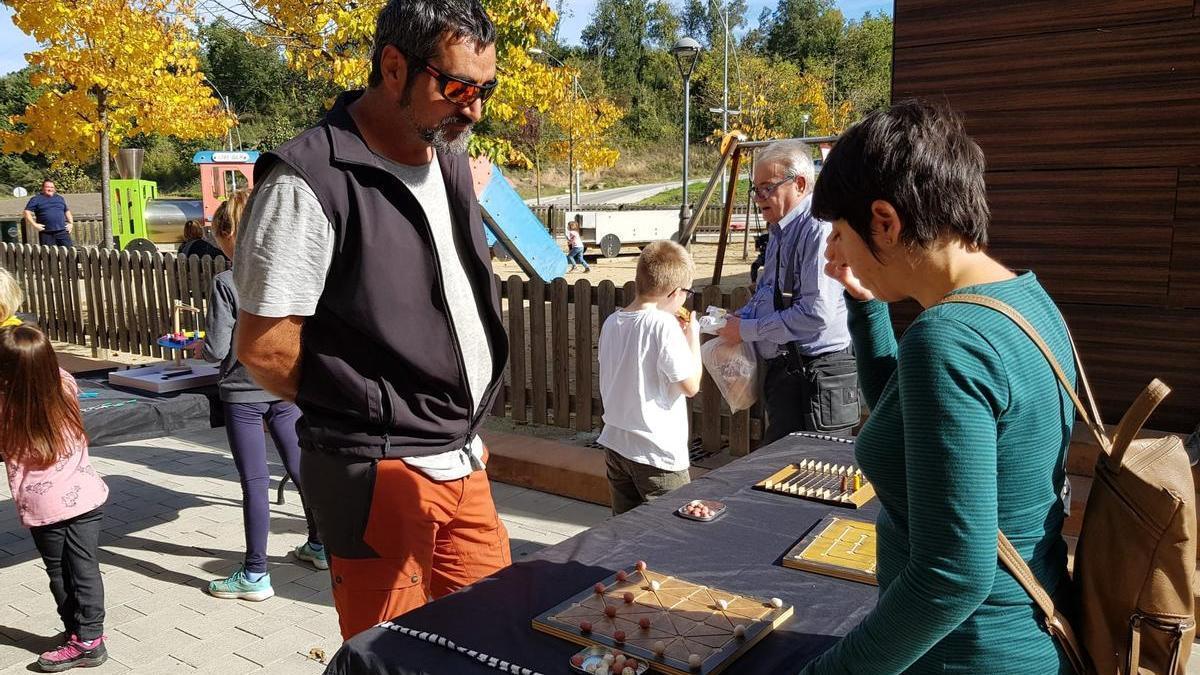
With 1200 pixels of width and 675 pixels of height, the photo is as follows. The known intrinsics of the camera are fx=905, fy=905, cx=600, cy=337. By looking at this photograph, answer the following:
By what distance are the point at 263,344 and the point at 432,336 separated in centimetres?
36

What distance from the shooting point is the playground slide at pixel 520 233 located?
1179cm

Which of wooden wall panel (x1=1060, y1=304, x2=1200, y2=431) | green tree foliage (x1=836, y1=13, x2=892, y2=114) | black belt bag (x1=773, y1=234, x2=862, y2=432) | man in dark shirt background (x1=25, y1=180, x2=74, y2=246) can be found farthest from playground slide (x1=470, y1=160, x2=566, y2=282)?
green tree foliage (x1=836, y1=13, x2=892, y2=114)

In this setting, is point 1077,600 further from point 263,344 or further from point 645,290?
point 645,290

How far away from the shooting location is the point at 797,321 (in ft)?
12.0

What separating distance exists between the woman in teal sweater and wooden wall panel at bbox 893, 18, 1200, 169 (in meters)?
4.65

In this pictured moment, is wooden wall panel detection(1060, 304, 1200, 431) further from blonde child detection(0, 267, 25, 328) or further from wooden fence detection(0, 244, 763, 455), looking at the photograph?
blonde child detection(0, 267, 25, 328)

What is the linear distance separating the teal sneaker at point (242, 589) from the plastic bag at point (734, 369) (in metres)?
2.24

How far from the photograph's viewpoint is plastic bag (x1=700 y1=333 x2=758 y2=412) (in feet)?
13.0

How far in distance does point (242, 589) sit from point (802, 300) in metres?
2.80

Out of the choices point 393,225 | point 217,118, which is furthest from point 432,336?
point 217,118

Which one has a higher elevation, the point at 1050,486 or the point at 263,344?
the point at 263,344

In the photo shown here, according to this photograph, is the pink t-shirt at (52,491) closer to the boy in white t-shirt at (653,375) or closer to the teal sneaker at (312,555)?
the teal sneaker at (312,555)

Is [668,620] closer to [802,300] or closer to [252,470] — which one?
[802,300]

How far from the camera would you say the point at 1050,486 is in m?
1.29
